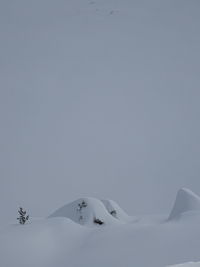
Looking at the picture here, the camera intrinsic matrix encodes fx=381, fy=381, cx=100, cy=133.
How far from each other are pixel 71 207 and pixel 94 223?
3379 mm

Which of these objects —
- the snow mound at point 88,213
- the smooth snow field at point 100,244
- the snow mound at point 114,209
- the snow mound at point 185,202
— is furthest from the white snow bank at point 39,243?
the snow mound at point 114,209

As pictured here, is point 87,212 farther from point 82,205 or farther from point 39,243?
point 39,243

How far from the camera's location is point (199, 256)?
55.2ft

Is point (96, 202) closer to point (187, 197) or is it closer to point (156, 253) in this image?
point (187, 197)

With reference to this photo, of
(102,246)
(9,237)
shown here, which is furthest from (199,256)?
(9,237)

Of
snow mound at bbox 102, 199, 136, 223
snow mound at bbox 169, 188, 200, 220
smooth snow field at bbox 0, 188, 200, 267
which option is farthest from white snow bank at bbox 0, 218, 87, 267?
snow mound at bbox 102, 199, 136, 223

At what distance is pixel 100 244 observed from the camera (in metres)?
20.0

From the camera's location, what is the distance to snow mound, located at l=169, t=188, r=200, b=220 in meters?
28.4

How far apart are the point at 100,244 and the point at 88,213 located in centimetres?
670

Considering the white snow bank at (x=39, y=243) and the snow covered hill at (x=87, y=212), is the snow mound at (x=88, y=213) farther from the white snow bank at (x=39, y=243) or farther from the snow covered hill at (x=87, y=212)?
the white snow bank at (x=39, y=243)

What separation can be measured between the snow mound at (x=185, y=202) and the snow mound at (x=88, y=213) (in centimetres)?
523

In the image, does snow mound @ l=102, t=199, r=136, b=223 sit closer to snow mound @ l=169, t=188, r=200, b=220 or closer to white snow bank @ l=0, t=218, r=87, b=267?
snow mound @ l=169, t=188, r=200, b=220

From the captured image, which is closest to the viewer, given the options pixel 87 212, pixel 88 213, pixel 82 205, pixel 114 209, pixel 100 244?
pixel 100 244

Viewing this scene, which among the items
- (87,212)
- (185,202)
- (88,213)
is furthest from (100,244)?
(185,202)
